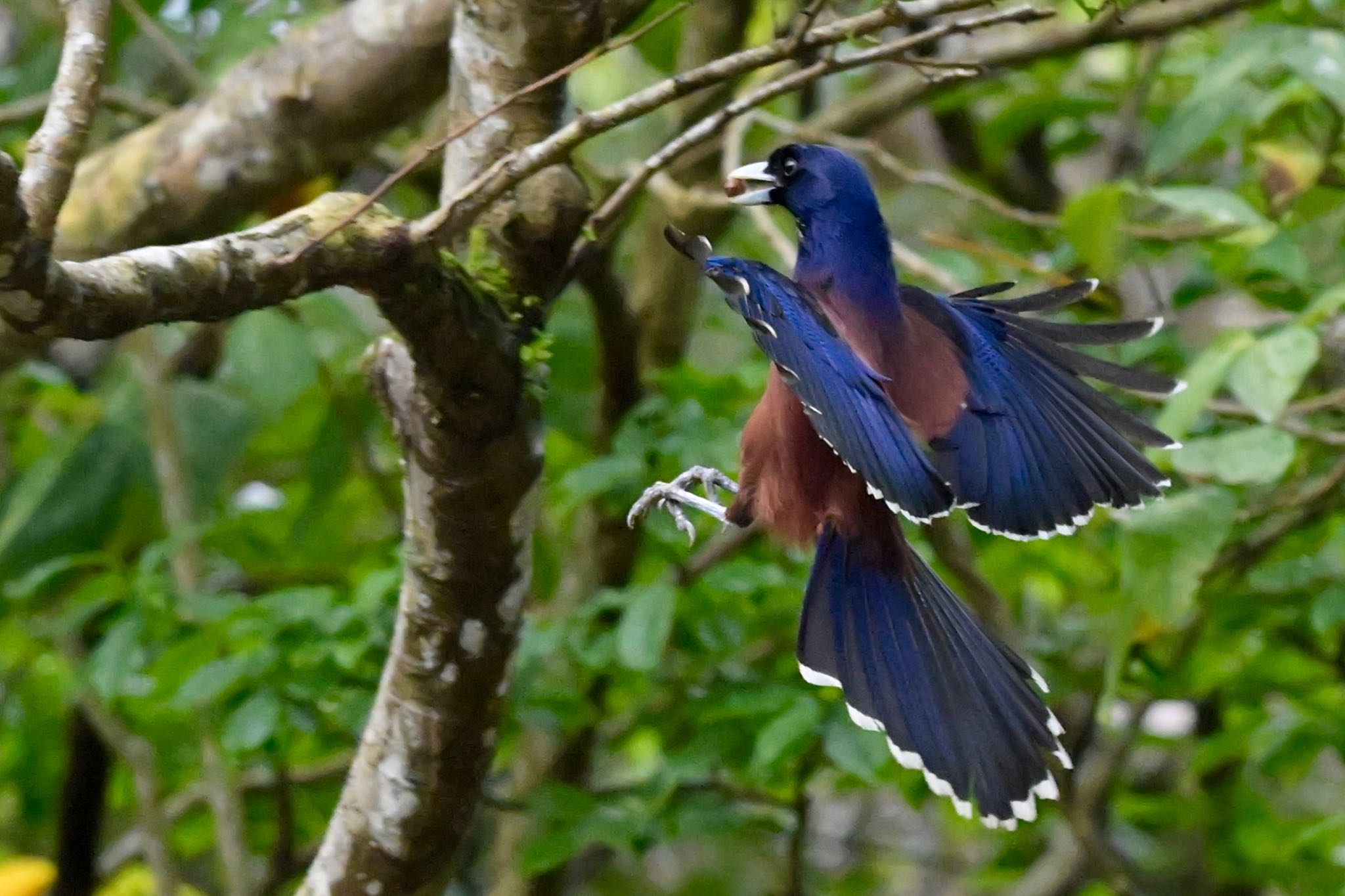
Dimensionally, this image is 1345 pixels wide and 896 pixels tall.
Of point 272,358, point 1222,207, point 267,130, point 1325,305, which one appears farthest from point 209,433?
point 1325,305

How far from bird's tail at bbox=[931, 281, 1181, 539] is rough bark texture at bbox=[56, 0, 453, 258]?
3.39ft

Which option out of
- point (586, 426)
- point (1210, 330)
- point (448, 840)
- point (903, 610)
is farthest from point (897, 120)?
point (448, 840)

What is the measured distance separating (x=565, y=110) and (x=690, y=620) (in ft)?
3.48

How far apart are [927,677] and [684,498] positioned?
0.45m

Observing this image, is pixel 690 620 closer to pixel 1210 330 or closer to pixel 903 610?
pixel 903 610

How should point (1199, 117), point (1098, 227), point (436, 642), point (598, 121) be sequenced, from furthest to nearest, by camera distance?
point (1199, 117), point (1098, 227), point (436, 642), point (598, 121)

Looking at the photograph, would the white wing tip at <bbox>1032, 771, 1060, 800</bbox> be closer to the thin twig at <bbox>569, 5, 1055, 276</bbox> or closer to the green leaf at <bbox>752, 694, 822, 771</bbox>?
the green leaf at <bbox>752, 694, 822, 771</bbox>

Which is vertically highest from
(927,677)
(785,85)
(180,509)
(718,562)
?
(785,85)

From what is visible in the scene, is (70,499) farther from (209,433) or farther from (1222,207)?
(1222,207)

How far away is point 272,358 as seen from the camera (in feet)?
8.92

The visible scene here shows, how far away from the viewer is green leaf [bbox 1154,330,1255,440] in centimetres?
229

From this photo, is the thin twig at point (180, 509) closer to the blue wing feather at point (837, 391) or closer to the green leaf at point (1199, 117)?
the blue wing feather at point (837, 391)

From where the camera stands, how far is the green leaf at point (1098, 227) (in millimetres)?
2602

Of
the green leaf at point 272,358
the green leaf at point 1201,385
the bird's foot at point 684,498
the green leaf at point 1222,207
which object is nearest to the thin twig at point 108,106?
the green leaf at point 272,358
